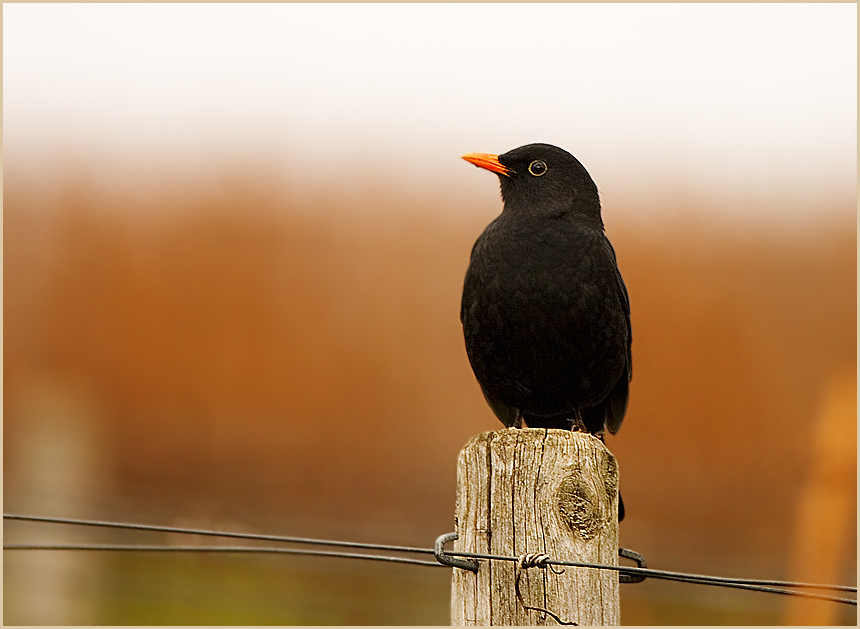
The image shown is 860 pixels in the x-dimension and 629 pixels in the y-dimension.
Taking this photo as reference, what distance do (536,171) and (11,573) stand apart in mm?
5479

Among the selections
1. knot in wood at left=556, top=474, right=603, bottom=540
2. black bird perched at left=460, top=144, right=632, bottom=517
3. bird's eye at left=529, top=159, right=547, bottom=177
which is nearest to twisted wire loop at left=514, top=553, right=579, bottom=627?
knot in wood at left=556, top=474, right=603, bottom=540

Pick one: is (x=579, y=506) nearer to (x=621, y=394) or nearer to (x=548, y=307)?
(x=548, y=307)

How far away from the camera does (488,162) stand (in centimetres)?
412

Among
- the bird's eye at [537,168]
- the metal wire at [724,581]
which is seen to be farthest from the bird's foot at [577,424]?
the metal wire at [724,581]

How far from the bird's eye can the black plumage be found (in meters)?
0.02

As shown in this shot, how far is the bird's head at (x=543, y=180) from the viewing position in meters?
3.92

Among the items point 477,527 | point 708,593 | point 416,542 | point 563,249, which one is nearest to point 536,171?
point 563,249

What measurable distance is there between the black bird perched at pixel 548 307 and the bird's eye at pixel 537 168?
14mm

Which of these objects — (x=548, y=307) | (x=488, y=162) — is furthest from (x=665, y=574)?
(x=488, y=162)

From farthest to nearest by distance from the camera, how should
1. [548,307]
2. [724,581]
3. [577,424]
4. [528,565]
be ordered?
[577,424] < [548,307] < [528,565] < [724,581]

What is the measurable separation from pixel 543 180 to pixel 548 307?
765mm

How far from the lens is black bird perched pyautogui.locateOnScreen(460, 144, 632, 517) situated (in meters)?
3.54

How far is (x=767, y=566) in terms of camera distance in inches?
213

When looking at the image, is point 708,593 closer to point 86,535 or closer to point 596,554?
point 596,554
